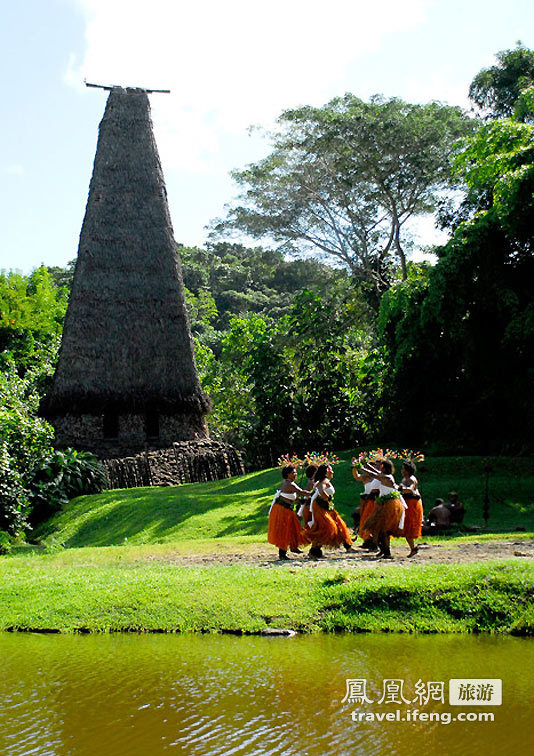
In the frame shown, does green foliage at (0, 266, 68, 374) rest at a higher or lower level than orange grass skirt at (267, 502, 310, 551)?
higher

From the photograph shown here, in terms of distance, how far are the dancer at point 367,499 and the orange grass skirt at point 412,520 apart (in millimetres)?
462

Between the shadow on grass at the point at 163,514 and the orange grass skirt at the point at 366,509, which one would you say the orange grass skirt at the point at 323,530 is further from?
the shadow on grass at the point at 163,514

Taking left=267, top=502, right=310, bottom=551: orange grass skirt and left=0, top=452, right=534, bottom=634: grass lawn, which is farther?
left=267, top=502, right=310, bottom=551: orange grass skirt

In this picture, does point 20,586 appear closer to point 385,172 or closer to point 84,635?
point 84,635

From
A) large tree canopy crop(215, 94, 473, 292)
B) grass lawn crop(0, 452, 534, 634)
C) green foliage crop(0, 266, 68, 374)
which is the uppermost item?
large tree canopy crop(215, 94, 473, 292)

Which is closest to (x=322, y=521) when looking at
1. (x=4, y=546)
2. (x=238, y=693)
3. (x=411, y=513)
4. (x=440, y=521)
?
(x=411, y=513)

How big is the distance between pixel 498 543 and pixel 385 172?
17.8 meters

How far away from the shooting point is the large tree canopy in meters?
25.7

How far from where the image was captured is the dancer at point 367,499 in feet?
33.6

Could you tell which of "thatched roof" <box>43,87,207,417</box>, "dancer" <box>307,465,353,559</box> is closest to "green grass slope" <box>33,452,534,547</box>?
"dancer" <box>307,465,353,559</box>

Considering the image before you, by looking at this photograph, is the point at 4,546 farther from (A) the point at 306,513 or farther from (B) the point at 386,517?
(B) the point at 386,517

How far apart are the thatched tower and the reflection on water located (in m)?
15.6

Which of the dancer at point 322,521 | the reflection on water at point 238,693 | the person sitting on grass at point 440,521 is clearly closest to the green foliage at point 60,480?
the person sitting on grass at point 440,521

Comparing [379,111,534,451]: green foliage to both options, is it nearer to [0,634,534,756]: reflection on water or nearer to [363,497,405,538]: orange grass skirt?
[363,497,405,538]: orange grass skirt
